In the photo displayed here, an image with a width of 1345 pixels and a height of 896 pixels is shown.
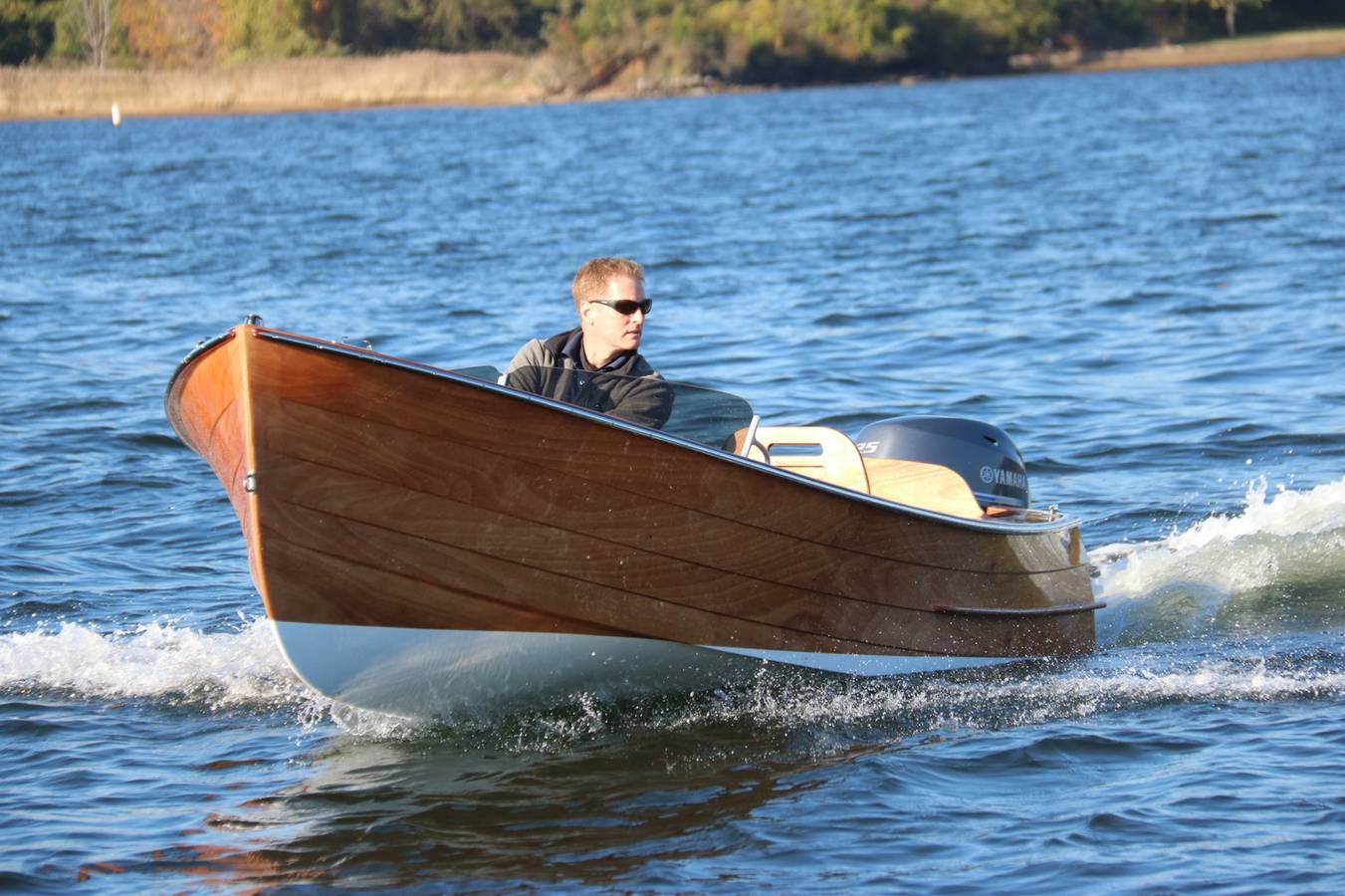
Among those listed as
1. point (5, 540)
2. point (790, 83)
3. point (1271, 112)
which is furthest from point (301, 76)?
point (5, 540)

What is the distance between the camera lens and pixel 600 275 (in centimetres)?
614

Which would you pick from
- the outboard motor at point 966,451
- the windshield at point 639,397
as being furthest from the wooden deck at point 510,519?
the outboard motor at point 966,451

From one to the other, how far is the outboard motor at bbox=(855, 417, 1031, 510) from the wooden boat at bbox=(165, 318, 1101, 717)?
2.05 feet

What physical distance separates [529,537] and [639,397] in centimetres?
64

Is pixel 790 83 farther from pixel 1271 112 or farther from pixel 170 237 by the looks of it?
pixel 170 237

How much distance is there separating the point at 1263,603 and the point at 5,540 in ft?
22.0

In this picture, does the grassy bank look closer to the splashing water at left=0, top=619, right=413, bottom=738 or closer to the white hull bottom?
the splashing water at left=0, top=619, right=413, bottom=738

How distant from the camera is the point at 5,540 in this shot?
9.27 metres

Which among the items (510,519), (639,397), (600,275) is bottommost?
(510,519)

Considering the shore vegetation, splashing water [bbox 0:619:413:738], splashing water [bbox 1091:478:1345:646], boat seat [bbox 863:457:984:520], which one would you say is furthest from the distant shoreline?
boat seat [bbox 863:457:984:520]

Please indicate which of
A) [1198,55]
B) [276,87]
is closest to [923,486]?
[276,87]

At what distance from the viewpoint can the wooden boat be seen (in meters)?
5.45

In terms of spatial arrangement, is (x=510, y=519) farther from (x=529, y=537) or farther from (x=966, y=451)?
(x=966, y=451)

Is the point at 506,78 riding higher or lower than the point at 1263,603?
→ higher
